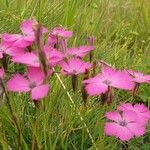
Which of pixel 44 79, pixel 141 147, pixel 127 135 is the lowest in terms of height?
pixel 141 147

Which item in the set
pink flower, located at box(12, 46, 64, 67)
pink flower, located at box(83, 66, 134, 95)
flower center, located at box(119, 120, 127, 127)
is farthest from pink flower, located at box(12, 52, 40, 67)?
flower center, located at box(119, 120, 127, 127)

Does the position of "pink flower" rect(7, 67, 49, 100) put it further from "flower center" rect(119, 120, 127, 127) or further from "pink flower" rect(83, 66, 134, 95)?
"flower center" rect(119, 120, 127, 127)

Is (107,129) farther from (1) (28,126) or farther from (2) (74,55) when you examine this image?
(1) (28,126)

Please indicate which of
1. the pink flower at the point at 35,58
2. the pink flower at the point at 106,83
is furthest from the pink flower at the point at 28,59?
the pink flower at the point at 106,83

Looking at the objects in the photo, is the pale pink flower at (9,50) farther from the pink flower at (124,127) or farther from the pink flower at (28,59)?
the pink flower at (124,127)

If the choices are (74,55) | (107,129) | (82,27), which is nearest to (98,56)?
(82,27)

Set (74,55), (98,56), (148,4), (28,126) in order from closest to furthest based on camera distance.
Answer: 1. (74,55)
2. (28,126)
3. (98,56)
4. (148,4)
